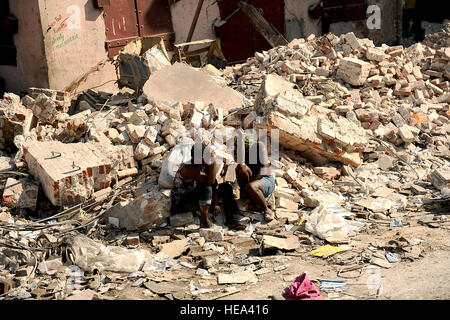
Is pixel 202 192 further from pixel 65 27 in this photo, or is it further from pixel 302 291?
pixel 65 27

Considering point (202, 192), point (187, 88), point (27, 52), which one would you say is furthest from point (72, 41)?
point (202, 192)

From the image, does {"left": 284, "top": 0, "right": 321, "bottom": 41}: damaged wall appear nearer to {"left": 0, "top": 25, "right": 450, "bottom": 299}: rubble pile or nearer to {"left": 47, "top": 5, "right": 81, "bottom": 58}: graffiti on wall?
{"left": 0, "top": 25, "right": 450, "bottom": 299}: rubble pile

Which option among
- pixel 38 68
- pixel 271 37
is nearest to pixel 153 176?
pixel 38 68

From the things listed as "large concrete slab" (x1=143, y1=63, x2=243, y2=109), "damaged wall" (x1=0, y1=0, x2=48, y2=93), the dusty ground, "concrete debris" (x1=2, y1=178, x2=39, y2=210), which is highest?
"damaged wall" (x1=0, y1=0, x2=48, y2=93)

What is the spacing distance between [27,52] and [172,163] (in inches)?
225

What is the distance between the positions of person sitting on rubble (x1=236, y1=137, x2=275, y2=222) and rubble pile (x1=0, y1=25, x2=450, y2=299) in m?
0.19

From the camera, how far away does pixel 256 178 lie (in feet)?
23.3

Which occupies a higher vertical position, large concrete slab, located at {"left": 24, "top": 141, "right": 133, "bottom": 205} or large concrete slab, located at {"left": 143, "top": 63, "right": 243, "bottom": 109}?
large concrete slab, located at {"left": 143, "top": 63, "right": 243, "bottom": 109}

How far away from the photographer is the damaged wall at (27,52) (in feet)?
35.9

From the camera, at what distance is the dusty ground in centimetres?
523

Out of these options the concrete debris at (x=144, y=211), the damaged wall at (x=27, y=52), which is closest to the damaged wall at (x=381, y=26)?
the damaged wall at (x=27, y=52)

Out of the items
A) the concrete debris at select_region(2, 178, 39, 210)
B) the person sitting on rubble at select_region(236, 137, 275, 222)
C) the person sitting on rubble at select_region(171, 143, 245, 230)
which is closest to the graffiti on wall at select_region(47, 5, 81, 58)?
the concrete debris at select_region(2, 178, 39, 210)

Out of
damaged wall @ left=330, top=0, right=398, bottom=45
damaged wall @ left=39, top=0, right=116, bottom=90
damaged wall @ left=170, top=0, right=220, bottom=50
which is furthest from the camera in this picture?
damaged wall @ left=330, top=0, right=398, bottom=45

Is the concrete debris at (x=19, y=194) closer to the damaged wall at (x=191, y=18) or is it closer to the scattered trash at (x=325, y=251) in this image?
the scattered trash at (x=325, y=251)
